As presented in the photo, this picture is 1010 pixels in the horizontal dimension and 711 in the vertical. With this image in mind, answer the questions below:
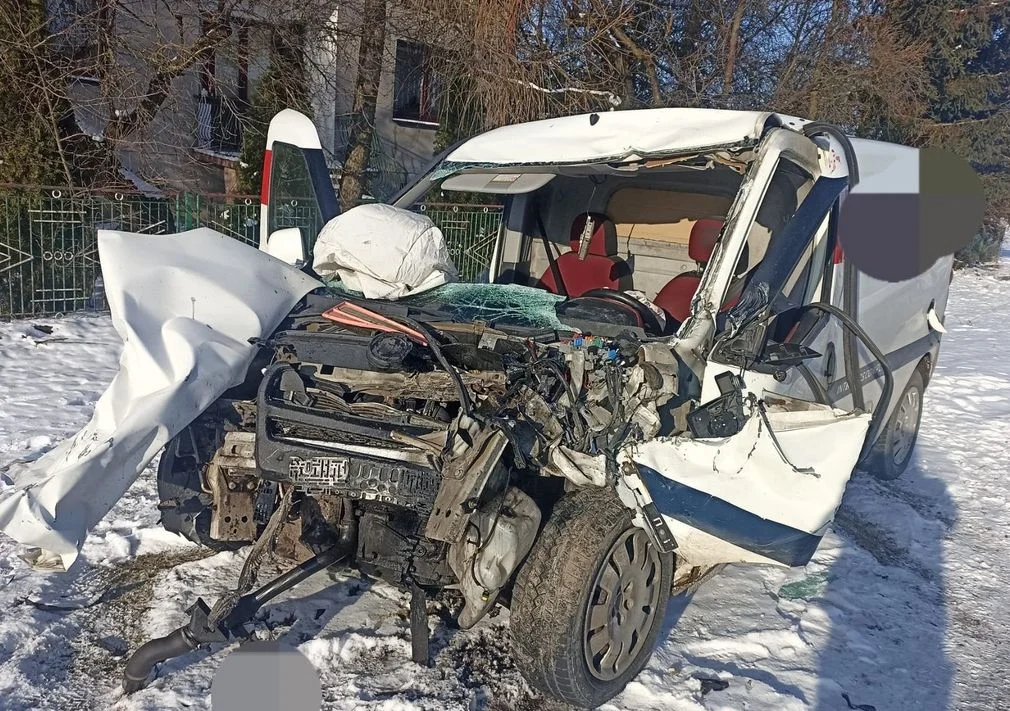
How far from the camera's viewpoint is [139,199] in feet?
32.5

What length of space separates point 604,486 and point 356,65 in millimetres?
10414

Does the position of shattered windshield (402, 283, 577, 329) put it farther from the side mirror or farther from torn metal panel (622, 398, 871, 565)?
the side mirror

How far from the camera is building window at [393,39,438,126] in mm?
11281

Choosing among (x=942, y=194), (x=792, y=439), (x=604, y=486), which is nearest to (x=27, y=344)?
(x=604, y=486)

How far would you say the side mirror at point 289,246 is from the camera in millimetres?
4543

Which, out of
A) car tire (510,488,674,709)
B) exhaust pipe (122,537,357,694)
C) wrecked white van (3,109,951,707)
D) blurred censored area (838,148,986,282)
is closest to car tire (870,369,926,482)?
blurred censored area (838,148,986,282)

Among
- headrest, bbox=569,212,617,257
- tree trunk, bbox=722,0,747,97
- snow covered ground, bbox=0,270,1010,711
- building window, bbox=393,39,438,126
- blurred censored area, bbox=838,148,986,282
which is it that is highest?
tree trunk, bbox=722,0,747,97

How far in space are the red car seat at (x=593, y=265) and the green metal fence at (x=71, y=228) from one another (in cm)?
342

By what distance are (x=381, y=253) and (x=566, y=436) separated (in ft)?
4.74

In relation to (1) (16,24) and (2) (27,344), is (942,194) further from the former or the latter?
(1) (16,24)

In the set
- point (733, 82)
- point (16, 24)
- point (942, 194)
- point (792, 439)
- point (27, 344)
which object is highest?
point (733, 82)

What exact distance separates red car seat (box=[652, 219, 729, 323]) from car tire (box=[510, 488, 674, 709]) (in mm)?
1431

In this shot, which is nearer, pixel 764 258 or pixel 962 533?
pixel 764 258

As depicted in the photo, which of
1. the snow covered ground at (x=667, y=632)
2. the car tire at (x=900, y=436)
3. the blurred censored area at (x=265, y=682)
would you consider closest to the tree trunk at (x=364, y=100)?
the car tire at (x=900, y=436)
